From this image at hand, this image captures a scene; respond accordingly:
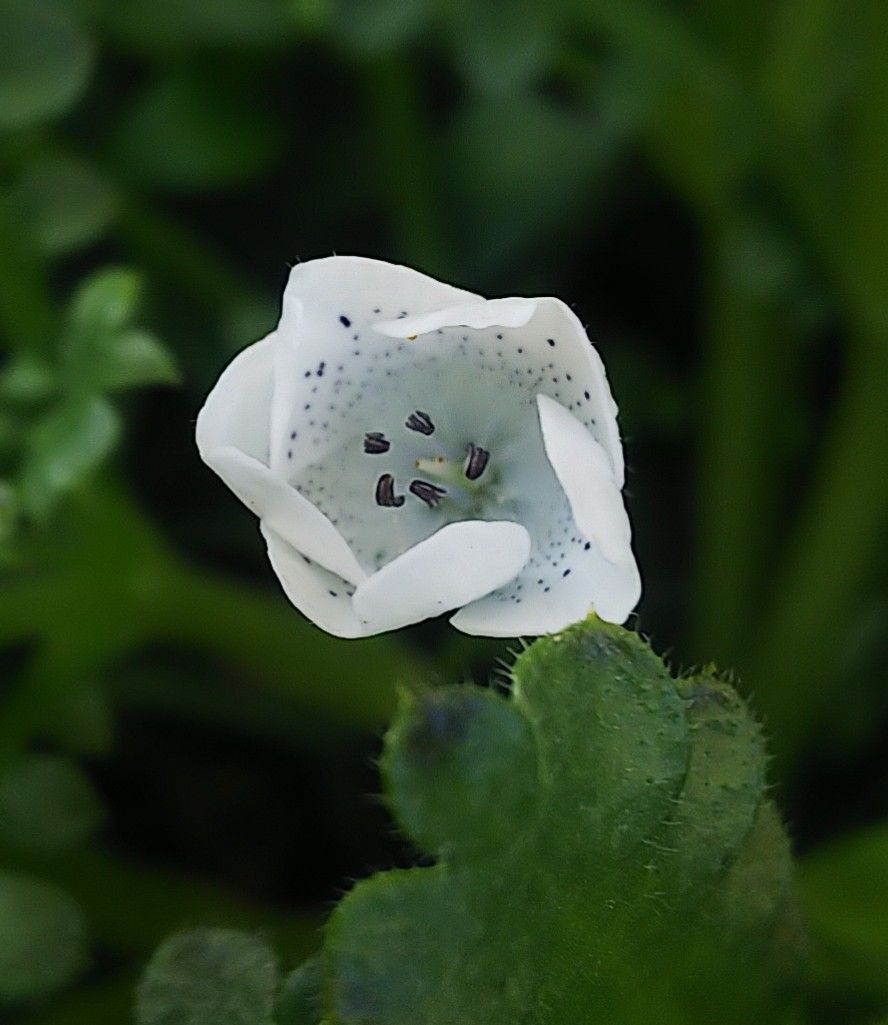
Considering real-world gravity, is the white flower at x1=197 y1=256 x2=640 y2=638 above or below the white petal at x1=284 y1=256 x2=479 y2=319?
below

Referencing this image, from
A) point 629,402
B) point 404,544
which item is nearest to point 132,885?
point 404,544

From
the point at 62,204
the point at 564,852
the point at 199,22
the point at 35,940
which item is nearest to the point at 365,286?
the point at 564,852

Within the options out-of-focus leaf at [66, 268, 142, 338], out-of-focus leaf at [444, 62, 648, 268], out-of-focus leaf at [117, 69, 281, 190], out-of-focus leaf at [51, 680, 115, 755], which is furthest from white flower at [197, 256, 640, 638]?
out-of-focus leaf at [444, 62, 648, 268]

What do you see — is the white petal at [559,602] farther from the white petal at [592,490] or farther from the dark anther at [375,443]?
the dark anther at [375,443]

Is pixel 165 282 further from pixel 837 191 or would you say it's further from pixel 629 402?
pixel 837 191

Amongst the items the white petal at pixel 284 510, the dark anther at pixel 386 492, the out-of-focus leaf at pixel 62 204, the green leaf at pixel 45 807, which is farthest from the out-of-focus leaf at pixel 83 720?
the white petal at pixel 284 510

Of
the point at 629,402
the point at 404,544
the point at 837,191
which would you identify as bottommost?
the point at 404,544

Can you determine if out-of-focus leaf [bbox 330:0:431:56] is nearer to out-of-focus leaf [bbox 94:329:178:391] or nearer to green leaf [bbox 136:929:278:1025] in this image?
out-of-focus leaf [bbox 94:329:178:391]
